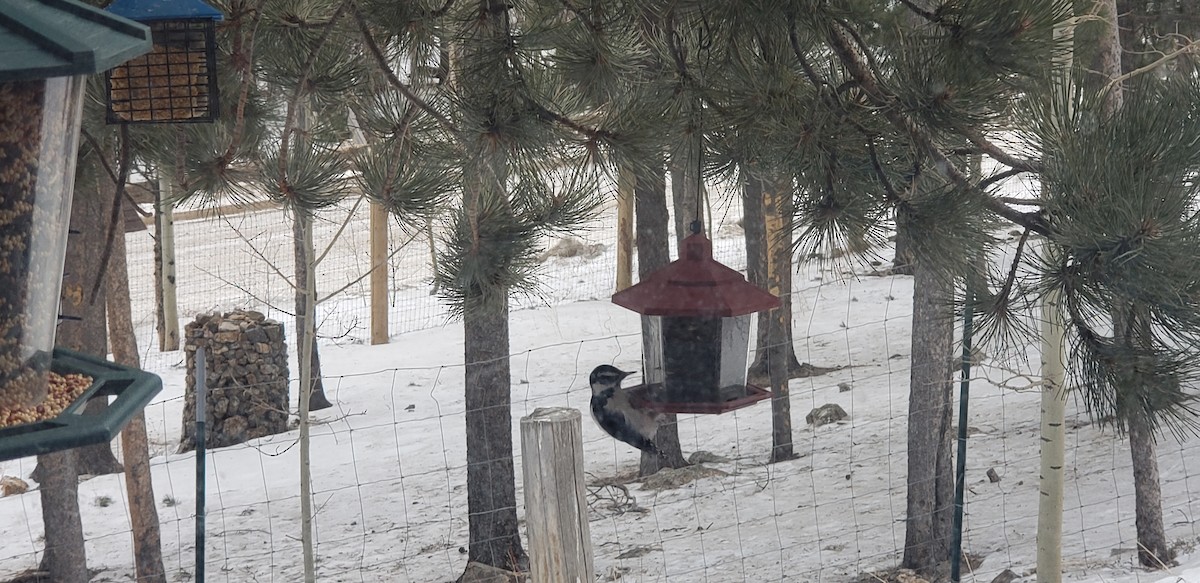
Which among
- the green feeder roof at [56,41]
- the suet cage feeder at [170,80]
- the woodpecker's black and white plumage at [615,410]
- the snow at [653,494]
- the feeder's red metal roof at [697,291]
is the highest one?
the suet cage feeder at [170,80]

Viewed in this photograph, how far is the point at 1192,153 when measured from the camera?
1.91 metres

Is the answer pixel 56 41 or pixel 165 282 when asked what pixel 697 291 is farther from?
pixel 165 282

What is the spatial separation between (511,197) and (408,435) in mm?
6038

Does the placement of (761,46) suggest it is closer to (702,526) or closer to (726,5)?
(726,5)

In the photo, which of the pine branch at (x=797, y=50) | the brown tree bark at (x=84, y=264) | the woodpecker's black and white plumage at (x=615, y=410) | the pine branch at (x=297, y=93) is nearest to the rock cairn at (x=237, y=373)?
the brown tree bark at (x=84, y=264)

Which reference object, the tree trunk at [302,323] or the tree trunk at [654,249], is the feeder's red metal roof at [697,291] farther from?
the tree trunk at [654,249]

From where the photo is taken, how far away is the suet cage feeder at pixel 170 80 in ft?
9.86

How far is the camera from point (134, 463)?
605 centimetres

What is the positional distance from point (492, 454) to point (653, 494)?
5.09 feet

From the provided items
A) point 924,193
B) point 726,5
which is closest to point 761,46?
point 726,5

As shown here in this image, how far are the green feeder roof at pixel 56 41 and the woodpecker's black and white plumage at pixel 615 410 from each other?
4.82 feet

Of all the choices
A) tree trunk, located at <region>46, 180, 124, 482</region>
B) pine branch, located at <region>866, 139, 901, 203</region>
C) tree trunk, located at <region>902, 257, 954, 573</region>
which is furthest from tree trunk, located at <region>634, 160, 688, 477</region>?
pine branch, located at <region>866, 139, 901, 203</region>

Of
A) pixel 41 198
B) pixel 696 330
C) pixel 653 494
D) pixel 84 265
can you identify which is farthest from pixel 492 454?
pixel 41 198

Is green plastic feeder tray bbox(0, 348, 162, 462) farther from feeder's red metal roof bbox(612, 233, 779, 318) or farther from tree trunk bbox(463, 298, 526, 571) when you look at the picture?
tree trunk bbox(463, 298, 526, 571)
